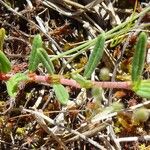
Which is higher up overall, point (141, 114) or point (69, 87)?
point (69, 87)

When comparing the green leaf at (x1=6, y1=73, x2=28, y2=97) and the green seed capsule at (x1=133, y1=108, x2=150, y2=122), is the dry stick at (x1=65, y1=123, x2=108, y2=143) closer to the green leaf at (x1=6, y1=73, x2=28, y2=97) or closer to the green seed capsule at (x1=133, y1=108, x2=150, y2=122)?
the green seed capsule at (x1=133, y1=108, x2=150, y2=122)

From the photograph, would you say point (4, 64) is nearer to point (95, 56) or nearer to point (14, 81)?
point (14, 81)

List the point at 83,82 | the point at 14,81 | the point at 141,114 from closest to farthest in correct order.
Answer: the point at 83,82 → the point at 14,81 → the point at 141,114

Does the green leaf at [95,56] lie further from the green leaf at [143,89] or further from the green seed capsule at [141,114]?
the green seed capsule at [141,114]

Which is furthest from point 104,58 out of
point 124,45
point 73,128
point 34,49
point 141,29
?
point 34,49

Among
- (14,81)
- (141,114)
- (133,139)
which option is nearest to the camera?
(14,81)

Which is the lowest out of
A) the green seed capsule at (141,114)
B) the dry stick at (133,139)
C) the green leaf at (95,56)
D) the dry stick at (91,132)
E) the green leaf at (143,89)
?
the dry stick at (133,139)

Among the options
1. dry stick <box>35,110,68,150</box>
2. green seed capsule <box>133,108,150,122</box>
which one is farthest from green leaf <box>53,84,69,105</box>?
green seed capsule <box>133,108,150,122</box>

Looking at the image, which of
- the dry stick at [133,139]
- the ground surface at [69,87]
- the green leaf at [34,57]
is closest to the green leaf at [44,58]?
the green leaf at [34,57]

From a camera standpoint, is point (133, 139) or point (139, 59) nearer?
point (139, 59)

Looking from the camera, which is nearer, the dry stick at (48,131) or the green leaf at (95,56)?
the green leaf at (95,56)

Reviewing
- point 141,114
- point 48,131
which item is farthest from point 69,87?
point 141,114

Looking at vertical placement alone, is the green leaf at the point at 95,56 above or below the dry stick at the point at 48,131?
above
